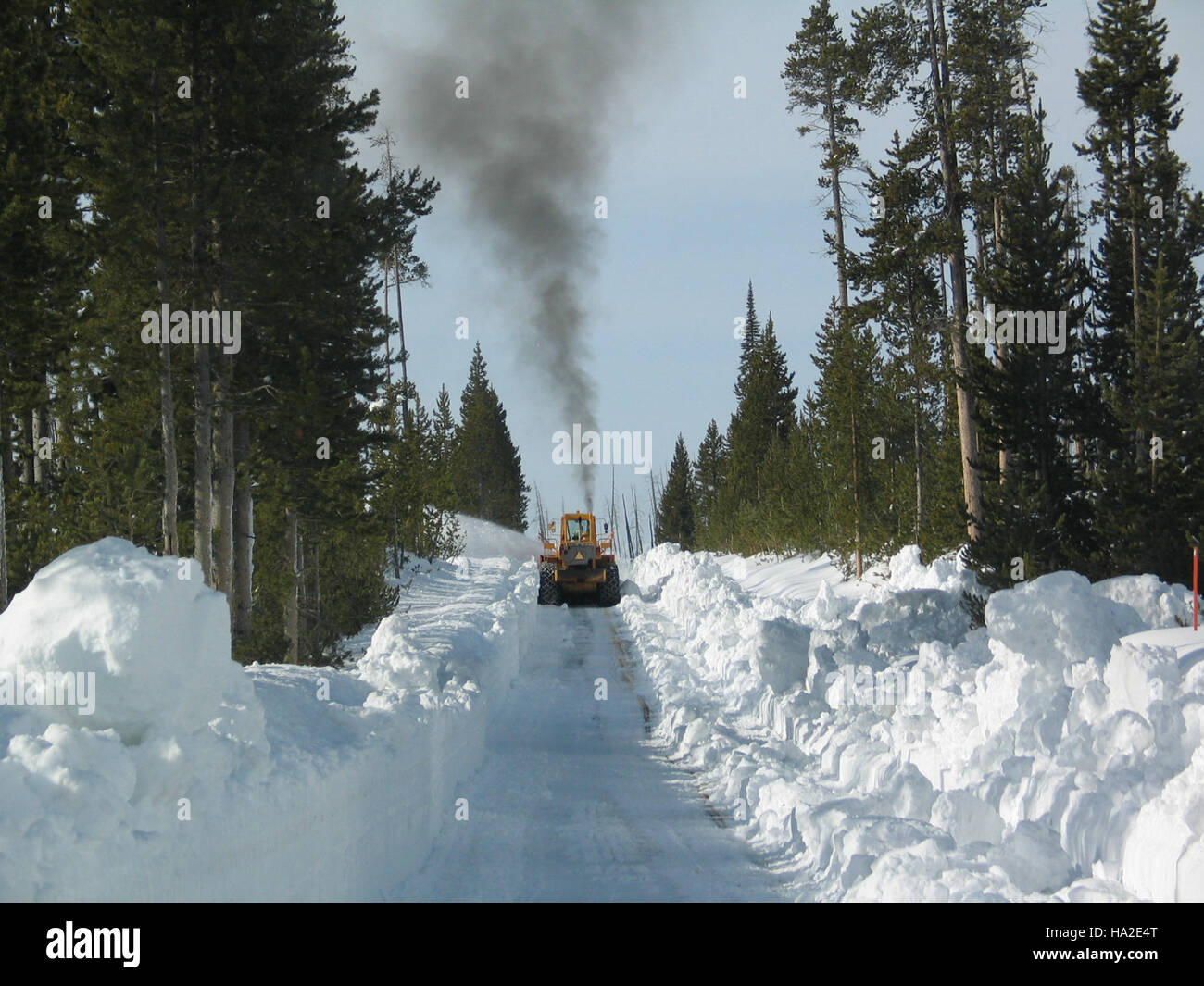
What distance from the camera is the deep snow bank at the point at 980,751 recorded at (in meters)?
6.23

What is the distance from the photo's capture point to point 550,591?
1315 inches

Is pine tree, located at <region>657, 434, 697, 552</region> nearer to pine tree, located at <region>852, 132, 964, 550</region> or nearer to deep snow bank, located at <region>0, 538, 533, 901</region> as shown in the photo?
pine tree, located at <region>852, 132, 964, 550</region>

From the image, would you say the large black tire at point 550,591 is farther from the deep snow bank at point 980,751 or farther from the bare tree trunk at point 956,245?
the deep snow bank at point 980,751

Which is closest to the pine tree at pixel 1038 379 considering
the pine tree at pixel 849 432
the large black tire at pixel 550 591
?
the pine tree at pixel 849 432

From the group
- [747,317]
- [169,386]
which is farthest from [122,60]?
[747,317]

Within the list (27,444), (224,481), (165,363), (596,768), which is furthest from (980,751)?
(27,444)

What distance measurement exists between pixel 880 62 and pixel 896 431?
11663mm

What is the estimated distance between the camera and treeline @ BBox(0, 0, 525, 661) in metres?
15.2

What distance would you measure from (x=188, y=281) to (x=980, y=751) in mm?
13665

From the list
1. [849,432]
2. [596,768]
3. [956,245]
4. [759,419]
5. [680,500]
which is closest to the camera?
[596,768]

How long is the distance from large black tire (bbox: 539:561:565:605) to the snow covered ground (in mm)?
18804

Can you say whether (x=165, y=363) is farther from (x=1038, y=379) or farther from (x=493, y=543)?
(x=493, y=543)
